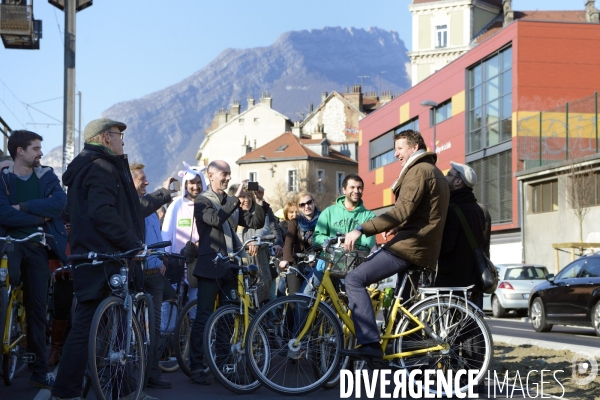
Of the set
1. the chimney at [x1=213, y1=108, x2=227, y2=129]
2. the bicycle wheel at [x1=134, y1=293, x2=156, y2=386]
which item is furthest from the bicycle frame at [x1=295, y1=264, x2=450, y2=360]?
the chimney at [x1=213, y1=108, x2=227, y2=129]

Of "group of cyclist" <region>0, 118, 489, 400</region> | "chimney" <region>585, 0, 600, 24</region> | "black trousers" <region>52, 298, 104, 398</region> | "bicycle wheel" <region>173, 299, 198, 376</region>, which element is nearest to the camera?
"black trousers" <region>52, 298, 104, 398</region>

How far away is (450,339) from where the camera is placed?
8.10 meters

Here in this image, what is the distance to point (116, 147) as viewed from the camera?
295 inches

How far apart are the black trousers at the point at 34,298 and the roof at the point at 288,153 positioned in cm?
9071

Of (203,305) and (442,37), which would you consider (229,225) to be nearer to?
(203,305)

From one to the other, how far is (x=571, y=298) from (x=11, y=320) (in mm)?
13829

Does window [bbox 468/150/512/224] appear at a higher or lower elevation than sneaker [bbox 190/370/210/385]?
higher

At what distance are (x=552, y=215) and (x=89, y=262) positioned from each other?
34.6 m

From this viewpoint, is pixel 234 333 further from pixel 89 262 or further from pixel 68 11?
pixel 68 11

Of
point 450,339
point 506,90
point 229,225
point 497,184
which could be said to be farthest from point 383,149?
point 450,339

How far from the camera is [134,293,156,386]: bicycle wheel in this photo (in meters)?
7.35

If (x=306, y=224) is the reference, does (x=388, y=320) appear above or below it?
below

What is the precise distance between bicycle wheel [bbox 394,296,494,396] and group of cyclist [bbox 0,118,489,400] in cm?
31

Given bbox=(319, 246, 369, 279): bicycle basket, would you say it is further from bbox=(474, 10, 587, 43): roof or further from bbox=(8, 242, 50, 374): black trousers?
bbox=(474, 10, 587, 43): roof
